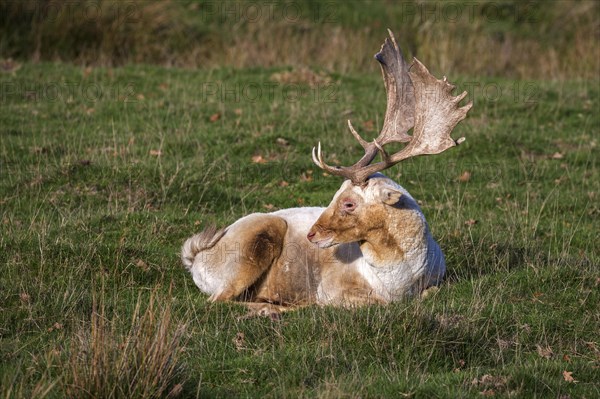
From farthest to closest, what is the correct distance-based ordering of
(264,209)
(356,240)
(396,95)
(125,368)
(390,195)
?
(264,209), (396,95), (356,240), (390,195), (125,368)

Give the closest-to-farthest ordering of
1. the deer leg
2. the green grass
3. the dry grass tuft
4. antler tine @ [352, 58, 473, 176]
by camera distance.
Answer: the dry grass tuft → the green grass → antler tine @ [352, 58, 473, 176] → the deer leg

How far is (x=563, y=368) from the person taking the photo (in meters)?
6.82

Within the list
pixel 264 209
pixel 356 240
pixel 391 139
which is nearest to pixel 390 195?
pixel 356 240

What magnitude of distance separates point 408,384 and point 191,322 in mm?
2149

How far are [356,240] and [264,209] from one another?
10.9 ft

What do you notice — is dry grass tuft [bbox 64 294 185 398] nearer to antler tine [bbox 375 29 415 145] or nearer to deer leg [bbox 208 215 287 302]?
deer leg [bbox 208 215 287 302]

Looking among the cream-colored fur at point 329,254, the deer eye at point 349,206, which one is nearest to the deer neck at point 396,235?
the cream-colored fur at point 329,254

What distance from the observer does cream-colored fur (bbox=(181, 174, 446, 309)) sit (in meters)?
8.14

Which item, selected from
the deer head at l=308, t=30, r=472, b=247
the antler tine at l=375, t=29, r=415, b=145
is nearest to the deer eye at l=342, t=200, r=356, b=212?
the deer head at l=308, t=30, r=472, b=247

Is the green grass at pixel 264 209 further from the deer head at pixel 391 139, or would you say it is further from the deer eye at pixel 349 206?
the deer eye at pixel 349 206

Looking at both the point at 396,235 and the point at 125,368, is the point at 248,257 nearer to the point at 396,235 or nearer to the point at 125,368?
the point at 396,235

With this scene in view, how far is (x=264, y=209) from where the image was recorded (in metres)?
11.4

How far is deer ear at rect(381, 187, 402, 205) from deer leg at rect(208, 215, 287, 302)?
1.26 meters

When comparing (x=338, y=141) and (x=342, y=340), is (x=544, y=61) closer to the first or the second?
(x=338, y=141)
